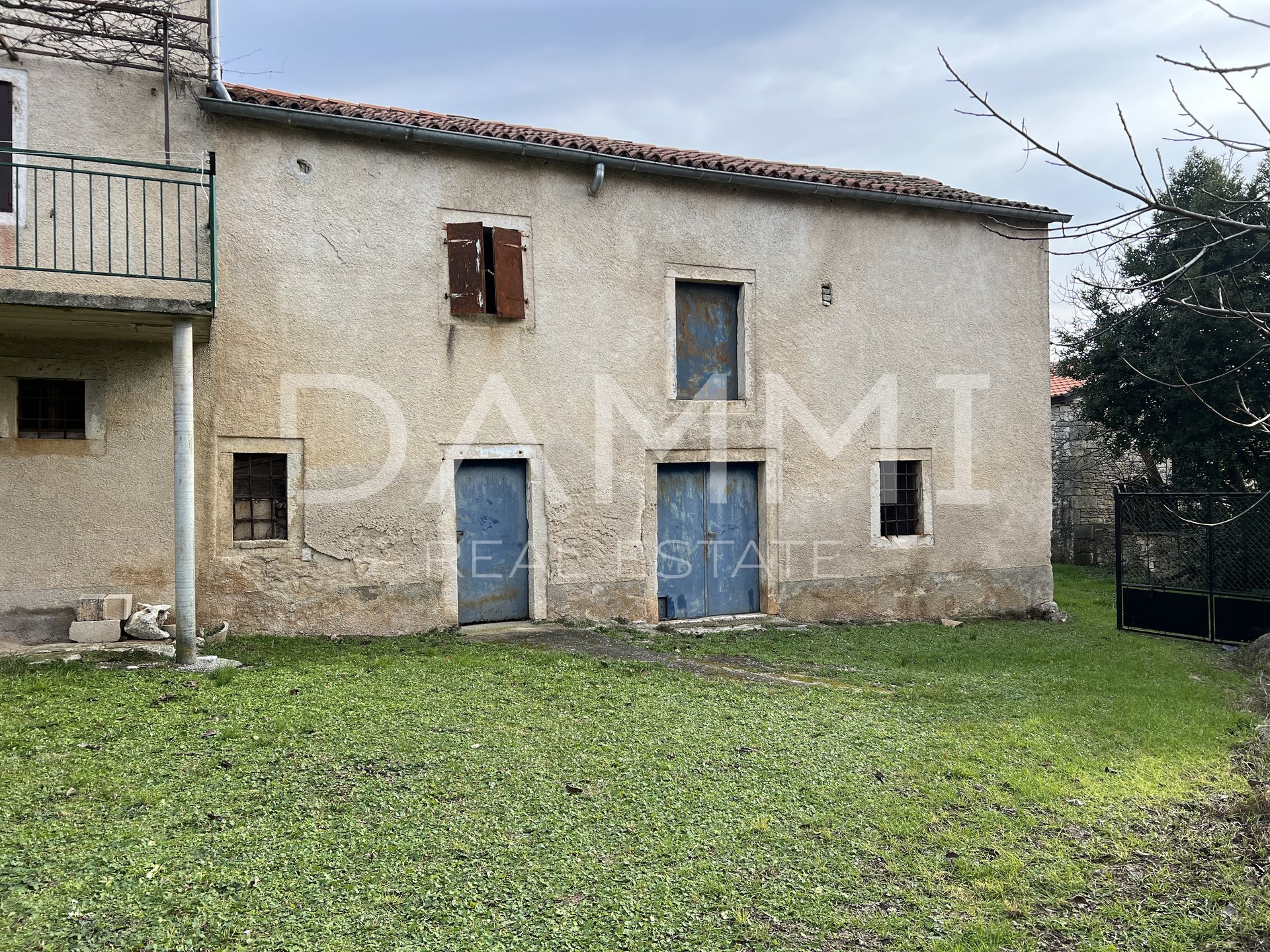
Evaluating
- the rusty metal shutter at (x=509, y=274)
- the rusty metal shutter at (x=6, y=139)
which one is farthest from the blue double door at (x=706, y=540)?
the rusty metal shutter at (x=6, y=139)

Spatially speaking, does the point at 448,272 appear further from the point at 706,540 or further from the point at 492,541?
the point at 706,540

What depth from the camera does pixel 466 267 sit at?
9180 millimetres

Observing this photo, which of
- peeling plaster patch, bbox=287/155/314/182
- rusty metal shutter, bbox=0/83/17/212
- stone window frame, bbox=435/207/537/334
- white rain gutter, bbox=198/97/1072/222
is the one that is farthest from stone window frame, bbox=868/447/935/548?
rusty metal shutter, bbox=0/83/17/212

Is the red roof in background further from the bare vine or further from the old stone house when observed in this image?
the bare vine

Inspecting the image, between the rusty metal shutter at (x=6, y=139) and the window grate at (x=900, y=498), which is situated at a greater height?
the rusty metal shutter at (x=6, y=139)

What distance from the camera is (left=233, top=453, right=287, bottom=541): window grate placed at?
847 centimetres

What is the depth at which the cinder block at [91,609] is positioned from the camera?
7.53 metres

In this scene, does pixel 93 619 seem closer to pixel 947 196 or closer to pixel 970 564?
pixel 970 564

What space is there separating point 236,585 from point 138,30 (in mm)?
5198

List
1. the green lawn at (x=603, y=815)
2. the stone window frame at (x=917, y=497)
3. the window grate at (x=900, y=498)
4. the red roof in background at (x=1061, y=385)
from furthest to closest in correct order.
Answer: the red roof in background at (x=1061, y=385) < the window grate at (x=900, y=498) < the stone window frame at (x=917, y=497) < the green lawn at (x=603, y=815)

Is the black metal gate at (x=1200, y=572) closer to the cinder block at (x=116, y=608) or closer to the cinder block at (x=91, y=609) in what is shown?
the cinder block at (x=116, y=608)

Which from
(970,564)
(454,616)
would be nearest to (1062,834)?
(454,616)

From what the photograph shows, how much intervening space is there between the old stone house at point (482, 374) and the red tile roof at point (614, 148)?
74 millimetres

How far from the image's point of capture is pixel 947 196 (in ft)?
38.0
